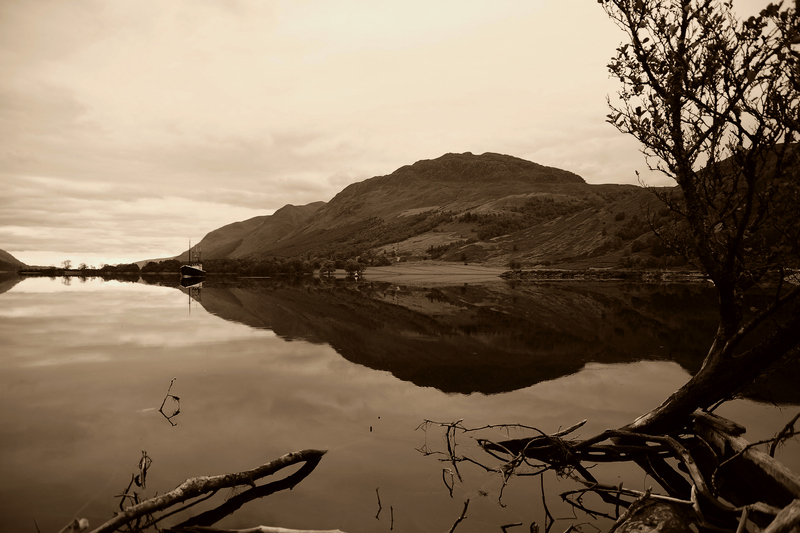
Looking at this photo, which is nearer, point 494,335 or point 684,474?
point 684,474

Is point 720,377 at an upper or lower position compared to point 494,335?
upper

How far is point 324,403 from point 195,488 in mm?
7975

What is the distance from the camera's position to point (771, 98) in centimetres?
905

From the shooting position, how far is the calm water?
29.2ft

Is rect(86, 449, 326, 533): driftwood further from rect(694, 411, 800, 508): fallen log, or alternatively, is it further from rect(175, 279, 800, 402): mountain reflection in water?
rect(175, 279, 800, 402): mountain reflection in water

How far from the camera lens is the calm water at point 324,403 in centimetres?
889

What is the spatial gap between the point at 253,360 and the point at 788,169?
19.6m

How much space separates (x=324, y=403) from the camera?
15344mm

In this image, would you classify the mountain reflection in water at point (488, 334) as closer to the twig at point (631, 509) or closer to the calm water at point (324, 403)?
the calm water at point (324, 403)

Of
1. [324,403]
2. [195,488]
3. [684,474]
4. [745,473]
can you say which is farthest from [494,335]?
[195,488]

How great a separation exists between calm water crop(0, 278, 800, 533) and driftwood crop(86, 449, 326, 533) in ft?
1.86

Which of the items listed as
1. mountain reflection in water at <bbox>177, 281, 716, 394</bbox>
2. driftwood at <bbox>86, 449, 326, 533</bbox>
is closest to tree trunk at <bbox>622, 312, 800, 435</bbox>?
mountain reflection in water at <bbox>177, 281, 716, 394</bbox>

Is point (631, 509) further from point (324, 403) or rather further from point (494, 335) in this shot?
point (494, 335)

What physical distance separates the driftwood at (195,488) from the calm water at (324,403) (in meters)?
0.57
